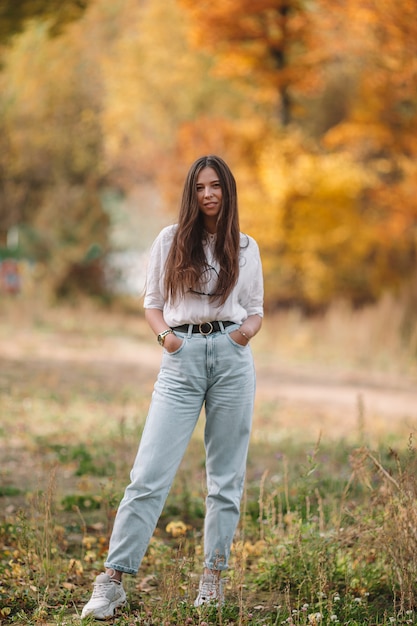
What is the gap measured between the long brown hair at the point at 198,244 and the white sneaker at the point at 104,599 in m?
1.11

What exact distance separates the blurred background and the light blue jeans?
32.2 feet

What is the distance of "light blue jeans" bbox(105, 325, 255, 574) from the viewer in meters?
3.40

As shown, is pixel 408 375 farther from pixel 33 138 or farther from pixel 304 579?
pixel 33 138

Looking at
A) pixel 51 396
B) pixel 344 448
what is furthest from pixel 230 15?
pixel 344 448

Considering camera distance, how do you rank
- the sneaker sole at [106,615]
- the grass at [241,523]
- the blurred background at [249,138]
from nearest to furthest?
the sneaker sole at [106,615] → the grass at [241,523] → the blurred background at [249,138]

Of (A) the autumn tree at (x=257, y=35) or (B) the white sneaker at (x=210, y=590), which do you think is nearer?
(B) the white sneaker at (x=210, y=590)

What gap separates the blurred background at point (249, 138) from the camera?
56.0ft

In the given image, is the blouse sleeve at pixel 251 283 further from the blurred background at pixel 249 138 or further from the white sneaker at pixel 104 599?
the blurred background at pixel 249 138

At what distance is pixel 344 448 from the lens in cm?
671

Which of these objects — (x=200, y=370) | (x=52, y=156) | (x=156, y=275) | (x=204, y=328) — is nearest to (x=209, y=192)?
(x=156, y=275)

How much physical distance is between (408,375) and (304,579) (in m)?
9.04

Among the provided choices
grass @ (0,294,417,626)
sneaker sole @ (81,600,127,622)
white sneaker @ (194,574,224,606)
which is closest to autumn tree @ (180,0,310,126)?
grass @ (0,294,417,626)

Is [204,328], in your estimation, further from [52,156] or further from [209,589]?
[52,156]

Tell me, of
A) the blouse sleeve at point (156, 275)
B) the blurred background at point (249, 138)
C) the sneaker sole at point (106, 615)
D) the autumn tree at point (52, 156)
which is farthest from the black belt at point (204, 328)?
the autumn tree at point (52, 156)
